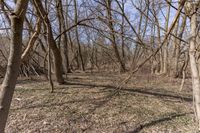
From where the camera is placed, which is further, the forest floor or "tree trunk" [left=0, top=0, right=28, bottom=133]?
the forest floor

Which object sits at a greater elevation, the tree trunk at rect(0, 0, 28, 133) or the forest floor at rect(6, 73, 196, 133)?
the tree trunk at rect(0, 0, 28, 133)

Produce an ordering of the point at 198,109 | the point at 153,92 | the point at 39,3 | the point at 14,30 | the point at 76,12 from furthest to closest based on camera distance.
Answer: the point at 76,12
the point at 153,92
the point at 39,3
the point at 198,109
the point at 14,30

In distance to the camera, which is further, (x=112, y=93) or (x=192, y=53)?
(x=112, y=93)

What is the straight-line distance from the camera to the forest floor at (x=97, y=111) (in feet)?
11.6

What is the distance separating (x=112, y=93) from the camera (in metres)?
4.86

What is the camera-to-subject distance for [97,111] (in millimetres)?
4031

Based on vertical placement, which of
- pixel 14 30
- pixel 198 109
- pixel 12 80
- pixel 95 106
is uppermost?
pixel 14 30

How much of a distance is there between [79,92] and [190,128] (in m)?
2.21

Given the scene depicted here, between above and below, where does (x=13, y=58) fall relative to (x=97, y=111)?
above

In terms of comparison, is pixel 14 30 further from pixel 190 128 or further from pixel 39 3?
pixel 190 128

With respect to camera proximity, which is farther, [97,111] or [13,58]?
[97,111]

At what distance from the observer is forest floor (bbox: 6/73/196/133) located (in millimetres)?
3541

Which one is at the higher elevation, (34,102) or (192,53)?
(192,53)

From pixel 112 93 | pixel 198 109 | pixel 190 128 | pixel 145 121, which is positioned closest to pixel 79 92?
pixel 112 93
